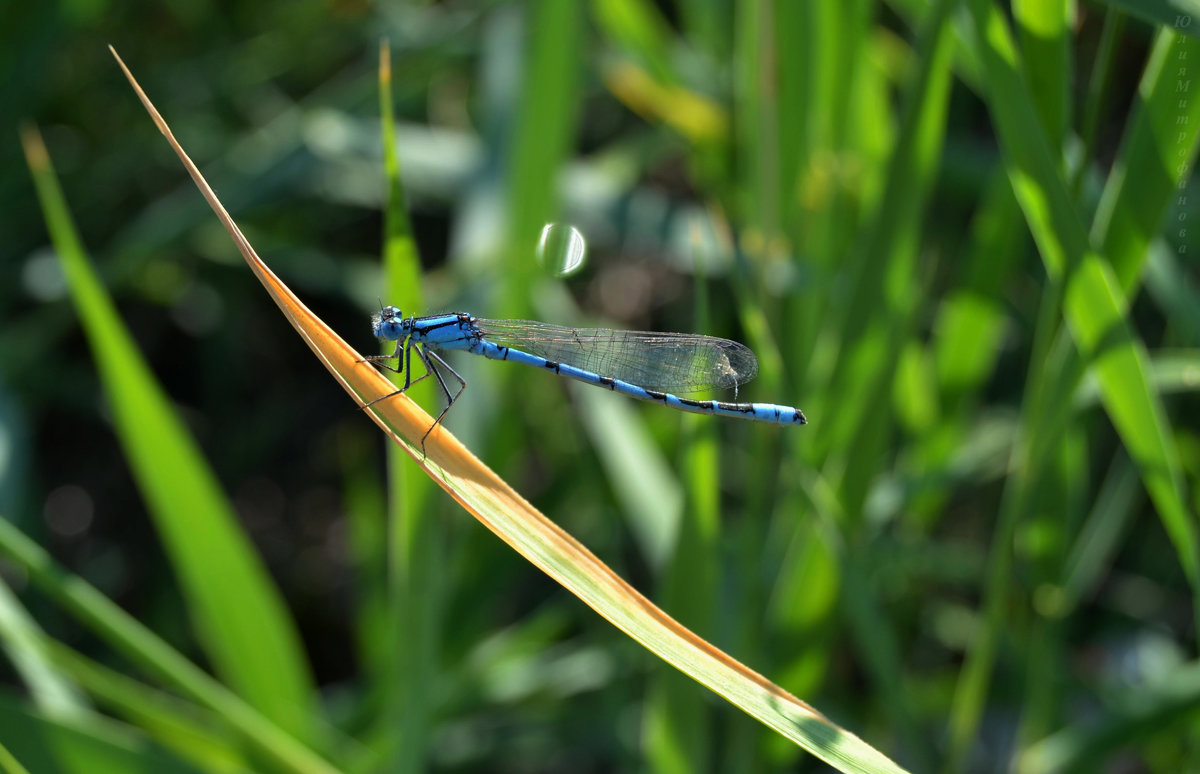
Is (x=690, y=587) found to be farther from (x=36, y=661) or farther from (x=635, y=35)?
(x=635, y=35)

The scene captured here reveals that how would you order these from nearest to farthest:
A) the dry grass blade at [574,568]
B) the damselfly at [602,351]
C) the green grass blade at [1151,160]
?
the dry grass blade at [574,568]
the green grass blade at [1151,160]
the damselfly at [602,351]

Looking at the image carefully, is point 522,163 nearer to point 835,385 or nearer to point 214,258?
point 835,385

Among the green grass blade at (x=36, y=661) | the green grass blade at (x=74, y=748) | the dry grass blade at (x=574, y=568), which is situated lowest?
the green grass blade at (x=36, y=661)

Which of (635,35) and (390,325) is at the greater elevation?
(635,35)

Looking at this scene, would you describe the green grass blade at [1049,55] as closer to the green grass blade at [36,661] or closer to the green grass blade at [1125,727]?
the green grass blade at [1125,727]

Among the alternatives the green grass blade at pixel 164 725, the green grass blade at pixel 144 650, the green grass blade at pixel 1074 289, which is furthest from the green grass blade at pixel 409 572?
the green grass blade at pixel 1074 289

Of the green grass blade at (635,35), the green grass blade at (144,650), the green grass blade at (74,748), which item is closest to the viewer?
the green grass blade at (74,748)

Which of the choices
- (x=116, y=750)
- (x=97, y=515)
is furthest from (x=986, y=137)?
(x=97, y=515)

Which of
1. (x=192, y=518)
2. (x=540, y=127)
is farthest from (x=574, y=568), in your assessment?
(x=540, y=127)
